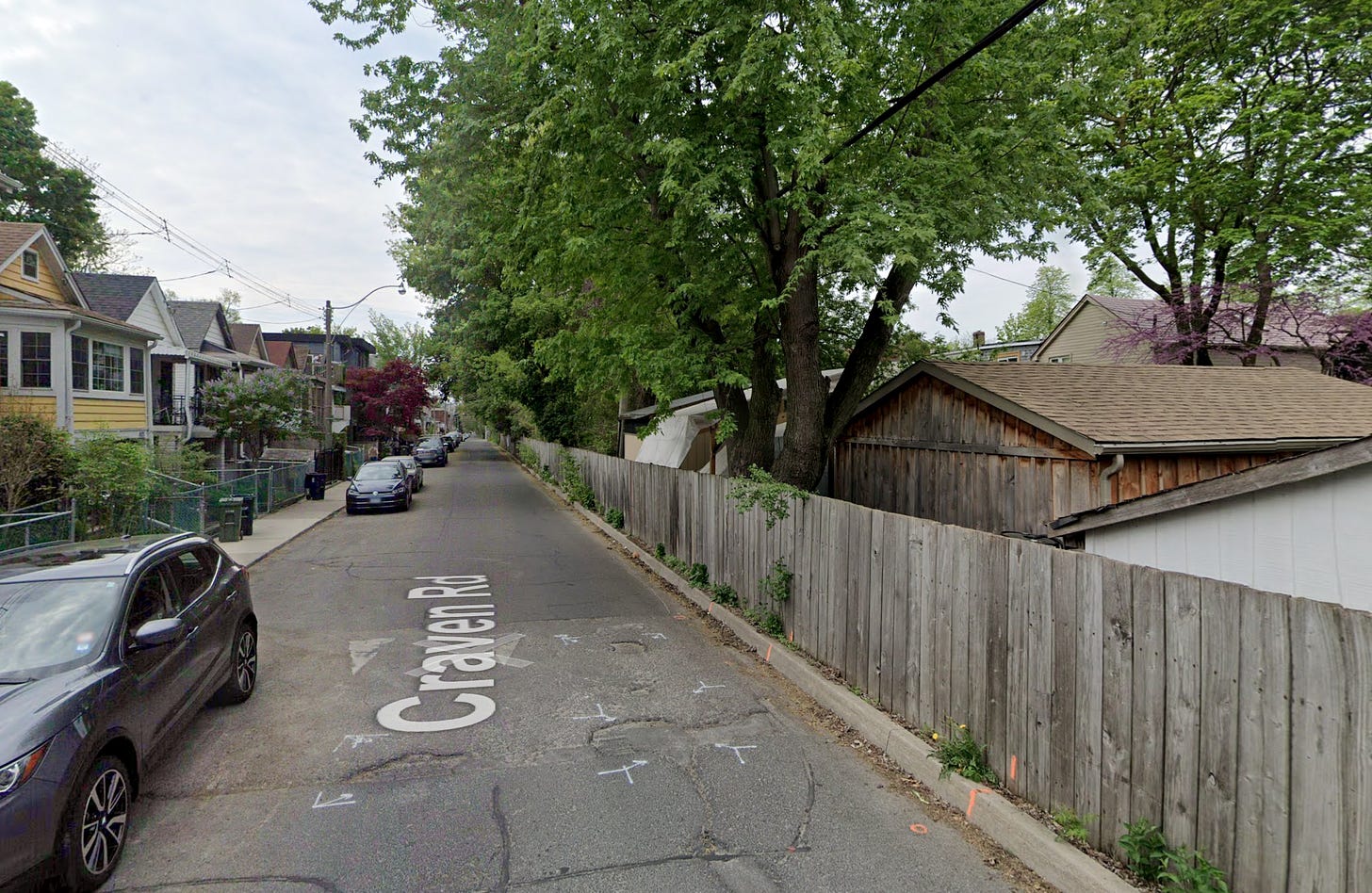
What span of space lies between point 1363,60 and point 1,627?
2376 centimetres

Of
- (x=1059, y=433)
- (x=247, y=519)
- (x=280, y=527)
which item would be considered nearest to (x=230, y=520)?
(x=247, y=519)

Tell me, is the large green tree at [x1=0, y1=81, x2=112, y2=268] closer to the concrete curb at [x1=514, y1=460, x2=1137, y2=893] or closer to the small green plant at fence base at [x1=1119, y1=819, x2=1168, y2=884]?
the concrete curb at [x1=514, y1=460, x2=1137, y2=893]

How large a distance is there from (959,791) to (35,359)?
857 inches

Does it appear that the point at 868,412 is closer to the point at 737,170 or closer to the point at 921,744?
the point at 737,170

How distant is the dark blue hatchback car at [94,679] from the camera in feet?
11.1

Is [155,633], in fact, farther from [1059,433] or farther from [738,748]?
[1059,433]

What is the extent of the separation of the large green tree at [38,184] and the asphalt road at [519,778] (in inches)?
1456

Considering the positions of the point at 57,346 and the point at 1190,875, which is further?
the point at 57,346

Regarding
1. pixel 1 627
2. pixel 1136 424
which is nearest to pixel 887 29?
pixel 1136 424

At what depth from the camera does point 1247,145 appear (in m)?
17.5

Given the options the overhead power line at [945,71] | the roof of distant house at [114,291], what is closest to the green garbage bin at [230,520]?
the roof of distant house at [114,291]

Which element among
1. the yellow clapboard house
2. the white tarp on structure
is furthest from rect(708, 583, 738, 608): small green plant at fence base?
the yellow clapboard house

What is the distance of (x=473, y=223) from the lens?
48.1 ft

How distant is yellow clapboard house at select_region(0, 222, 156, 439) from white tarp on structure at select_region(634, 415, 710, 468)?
12486mm
